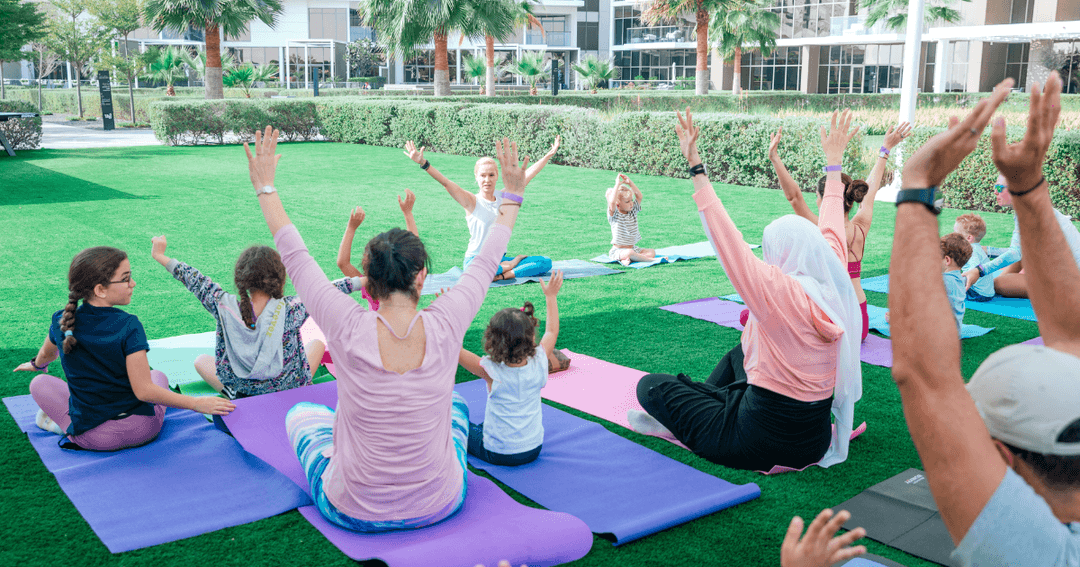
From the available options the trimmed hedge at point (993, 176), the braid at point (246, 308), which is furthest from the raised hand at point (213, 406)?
the trimmed hedge at point (993, 176)

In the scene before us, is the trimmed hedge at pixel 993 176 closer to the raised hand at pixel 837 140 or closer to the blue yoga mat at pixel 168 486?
the raised hand at pixel 837 140

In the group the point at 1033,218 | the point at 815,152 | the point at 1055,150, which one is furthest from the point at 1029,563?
the point at 815,152

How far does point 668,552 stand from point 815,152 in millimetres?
11516

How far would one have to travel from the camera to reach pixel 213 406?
12.8 ft

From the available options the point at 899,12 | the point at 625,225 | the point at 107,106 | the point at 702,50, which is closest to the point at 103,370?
the point at 625,225

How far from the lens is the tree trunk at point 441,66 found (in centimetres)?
2639

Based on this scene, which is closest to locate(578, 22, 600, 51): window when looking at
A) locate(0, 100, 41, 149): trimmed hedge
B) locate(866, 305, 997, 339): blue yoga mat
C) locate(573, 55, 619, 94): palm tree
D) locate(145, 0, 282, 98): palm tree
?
locate(573, 55, 619, 94): palm tree

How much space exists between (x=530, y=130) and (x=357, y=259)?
36.7ft

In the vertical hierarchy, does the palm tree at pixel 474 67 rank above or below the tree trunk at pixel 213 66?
above

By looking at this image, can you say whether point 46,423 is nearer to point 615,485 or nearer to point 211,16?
point 615,485

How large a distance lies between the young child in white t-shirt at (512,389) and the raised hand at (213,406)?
1.18 meters

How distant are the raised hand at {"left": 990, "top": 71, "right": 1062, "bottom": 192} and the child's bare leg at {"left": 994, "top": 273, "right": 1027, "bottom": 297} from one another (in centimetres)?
639

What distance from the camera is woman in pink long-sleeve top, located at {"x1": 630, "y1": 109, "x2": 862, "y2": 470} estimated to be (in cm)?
344

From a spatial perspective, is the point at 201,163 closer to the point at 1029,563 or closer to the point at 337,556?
the point at 337,556
